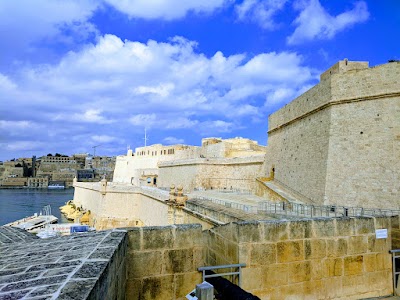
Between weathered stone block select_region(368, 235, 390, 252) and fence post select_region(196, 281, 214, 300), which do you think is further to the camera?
weathered stone block select_region(368, 235, 390, 252)

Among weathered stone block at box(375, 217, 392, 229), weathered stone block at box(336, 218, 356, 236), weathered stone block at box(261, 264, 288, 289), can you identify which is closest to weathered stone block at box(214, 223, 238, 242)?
weathered stone block at box(261, 264, 288, 289)

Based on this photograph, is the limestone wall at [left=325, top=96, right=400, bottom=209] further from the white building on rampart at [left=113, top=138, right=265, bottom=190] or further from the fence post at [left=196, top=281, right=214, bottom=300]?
the white building on rampart at [left=113, top=138, right=265, bottom=190]

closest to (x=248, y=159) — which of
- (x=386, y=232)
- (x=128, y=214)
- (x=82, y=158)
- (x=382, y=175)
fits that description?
(x=128, y=214)

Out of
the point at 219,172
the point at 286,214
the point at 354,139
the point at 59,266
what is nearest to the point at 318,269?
the point at 59,266

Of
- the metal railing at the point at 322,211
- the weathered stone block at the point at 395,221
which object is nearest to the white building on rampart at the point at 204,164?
the metal railing at the point at 322,211

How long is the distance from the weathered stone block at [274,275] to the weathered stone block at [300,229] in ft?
1.20

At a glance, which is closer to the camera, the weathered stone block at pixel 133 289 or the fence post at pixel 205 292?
the fence post at pixel 205 292

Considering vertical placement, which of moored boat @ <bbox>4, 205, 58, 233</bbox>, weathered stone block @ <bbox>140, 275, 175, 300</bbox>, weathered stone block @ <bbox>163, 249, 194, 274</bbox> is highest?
weathered stone block @ <bbox>163, 249, 194, 274</bbox>

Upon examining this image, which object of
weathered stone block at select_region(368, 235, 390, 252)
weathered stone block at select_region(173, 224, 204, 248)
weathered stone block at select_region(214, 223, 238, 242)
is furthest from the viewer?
weathered stone block at select_region(368, 235, 390, 252)

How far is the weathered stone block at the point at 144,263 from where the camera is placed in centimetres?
299

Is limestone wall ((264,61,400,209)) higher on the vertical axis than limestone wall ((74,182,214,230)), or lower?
higher

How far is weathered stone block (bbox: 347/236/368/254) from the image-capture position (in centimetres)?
386

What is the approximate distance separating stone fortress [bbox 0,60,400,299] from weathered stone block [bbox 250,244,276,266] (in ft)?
0.04

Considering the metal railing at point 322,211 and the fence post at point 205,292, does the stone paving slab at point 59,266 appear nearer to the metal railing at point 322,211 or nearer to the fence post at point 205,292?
the fence post at point 205,292
